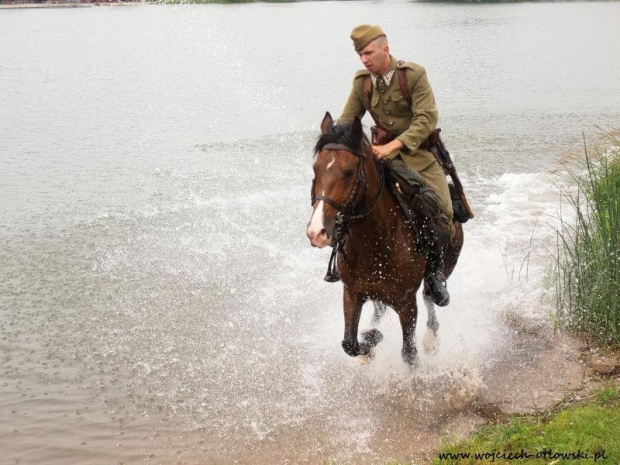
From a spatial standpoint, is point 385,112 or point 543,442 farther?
point 385,112

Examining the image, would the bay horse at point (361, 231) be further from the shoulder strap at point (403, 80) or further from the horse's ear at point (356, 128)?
the shoulder strap at point (403, 80)

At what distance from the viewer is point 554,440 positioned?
6.17 meters

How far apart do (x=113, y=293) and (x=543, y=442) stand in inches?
308

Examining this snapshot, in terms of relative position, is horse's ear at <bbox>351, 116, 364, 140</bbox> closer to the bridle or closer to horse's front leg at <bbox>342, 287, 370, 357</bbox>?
the bridle

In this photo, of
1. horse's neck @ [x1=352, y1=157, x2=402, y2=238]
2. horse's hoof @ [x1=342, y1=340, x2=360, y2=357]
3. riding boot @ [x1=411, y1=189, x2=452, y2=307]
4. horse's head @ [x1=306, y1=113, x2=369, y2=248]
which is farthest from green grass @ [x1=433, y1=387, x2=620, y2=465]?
horse's head @ [x1=306, y1=113, x2=369, y2=248]

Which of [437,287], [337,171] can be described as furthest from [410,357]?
[337,171]

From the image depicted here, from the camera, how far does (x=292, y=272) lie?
12.2m

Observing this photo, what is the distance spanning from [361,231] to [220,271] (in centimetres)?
636

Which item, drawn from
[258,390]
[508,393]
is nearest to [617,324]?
[508,393]

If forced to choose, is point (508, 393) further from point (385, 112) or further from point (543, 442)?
point (385, 112)

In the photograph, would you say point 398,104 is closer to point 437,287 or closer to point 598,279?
point 437,287

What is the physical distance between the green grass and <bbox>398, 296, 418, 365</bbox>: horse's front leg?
129 cm

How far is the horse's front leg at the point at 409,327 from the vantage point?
7.31m

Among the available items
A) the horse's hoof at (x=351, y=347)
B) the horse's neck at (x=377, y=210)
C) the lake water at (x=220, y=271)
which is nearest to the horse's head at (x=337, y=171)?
the horse's neck at (x=377, y=210)
